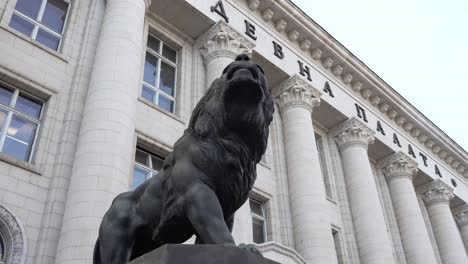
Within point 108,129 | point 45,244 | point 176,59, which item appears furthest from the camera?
point 176,59

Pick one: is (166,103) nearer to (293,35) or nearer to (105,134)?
(105,134)

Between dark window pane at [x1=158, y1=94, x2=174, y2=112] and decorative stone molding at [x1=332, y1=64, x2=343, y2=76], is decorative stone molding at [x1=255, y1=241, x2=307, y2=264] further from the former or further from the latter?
decorative stone molding at [x1=332, y1=64, x2=343, y2=76]

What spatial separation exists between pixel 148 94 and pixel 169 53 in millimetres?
2773

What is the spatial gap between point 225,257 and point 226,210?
29.8 inches

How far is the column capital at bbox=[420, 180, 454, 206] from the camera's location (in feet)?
90.4

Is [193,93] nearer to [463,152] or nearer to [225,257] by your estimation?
[225,257]

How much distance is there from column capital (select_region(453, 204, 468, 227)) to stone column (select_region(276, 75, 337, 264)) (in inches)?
642

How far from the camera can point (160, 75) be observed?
16.2 metres

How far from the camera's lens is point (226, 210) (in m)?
3.84

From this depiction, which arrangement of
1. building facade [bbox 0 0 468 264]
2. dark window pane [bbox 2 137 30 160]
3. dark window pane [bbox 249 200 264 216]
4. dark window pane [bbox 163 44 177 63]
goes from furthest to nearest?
dark window pane [bbox 163 44 177 63] → dark window pane [bbox 249 200 264 216] → dark window pane [bbox 2 137 30 160] → building facade [bbox 0 0 468 264]

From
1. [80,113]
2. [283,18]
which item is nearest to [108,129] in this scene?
[80,113]

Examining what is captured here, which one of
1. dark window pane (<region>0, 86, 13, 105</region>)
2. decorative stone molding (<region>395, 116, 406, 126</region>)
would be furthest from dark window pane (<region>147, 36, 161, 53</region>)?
decorative stone molding (<region>395, 116, 406, 126</region>)

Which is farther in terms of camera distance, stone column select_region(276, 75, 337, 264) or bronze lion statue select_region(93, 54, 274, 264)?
stone column select_region(276, 75, 337, 264)

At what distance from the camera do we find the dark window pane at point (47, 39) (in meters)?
12.8
